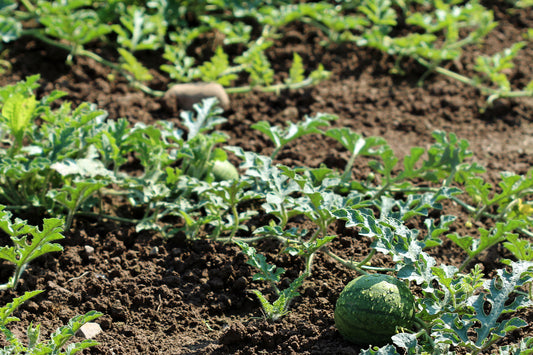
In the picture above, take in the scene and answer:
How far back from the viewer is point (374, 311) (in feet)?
9.23

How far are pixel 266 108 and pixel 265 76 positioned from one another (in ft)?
0.82

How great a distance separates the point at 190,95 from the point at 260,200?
4.06ft

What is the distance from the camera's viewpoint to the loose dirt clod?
4848 mm

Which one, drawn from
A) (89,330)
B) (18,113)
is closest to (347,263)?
(89,330)

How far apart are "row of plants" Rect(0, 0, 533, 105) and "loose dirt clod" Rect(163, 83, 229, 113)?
0.10m

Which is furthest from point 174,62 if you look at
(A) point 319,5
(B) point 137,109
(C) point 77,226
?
(C) point 77,226

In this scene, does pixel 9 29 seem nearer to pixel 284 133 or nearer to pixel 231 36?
pixel 231 36

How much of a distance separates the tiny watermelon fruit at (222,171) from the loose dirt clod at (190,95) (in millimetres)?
958

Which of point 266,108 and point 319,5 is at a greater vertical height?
point 319,5

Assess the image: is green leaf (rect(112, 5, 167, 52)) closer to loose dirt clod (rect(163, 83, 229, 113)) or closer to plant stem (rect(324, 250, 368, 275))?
loose dirt clod (rect(163, 83, 229, 113))

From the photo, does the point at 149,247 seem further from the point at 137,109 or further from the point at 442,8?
the point at 442,8

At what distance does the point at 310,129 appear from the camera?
3.97 metres

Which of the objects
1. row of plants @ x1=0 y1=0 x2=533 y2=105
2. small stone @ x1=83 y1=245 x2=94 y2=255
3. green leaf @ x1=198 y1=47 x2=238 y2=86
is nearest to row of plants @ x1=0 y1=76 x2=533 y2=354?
small stone @ x1=83 y1=245 x2=94 y2=255

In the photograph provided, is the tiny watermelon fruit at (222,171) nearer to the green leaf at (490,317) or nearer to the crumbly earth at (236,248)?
the crumbly earth at (236,248)
